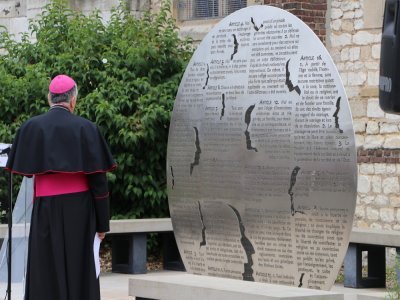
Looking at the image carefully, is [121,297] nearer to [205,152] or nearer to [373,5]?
[205,152]

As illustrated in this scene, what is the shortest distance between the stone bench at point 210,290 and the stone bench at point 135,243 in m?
3.32

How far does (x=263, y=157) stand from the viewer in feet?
29.0

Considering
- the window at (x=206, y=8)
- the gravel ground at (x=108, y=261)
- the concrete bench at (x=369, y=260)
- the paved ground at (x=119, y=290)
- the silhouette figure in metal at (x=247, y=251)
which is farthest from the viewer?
the window at (x=206, y=8)

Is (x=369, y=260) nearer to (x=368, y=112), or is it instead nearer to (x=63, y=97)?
(x=368, y=112)

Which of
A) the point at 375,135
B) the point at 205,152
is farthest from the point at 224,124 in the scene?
the point at 375,135

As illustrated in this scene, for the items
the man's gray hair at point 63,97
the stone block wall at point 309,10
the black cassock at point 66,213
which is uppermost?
the stone block wall at point 309,10

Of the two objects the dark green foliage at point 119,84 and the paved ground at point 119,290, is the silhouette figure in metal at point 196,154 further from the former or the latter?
the dark green foliage at point 119,84

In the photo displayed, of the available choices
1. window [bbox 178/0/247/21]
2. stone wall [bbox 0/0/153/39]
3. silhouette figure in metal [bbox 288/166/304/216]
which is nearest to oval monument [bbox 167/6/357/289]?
silhouette figure in metal [bbox 288/166/304/216]

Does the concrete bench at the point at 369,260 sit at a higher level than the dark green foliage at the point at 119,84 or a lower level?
lower

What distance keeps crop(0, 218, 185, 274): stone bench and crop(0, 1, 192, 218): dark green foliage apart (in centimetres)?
60

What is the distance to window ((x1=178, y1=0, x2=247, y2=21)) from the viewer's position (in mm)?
15336

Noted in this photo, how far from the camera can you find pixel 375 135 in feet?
42.7

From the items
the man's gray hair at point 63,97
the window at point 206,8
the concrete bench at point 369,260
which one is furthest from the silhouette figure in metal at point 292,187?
the window at point 206,8

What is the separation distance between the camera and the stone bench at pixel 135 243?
1234 cm
